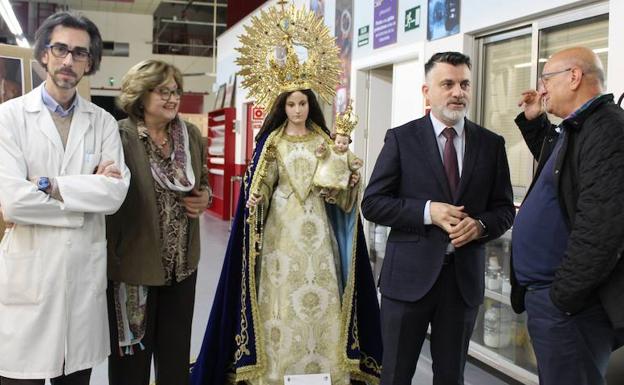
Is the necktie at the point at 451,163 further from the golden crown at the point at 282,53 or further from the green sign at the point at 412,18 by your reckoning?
the green sign at the point at 412,18

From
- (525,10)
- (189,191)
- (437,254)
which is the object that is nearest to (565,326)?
(437,254)

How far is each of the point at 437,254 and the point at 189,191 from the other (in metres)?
1.07

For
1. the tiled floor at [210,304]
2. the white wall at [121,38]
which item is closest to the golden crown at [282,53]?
the tiled floor at [210,304]

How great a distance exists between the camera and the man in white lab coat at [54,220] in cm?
205

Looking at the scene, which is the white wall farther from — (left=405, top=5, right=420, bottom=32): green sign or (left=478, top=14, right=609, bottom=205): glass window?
(left=478, top=14, right=609, bottom=205): glass window

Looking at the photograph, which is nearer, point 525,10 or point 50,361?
point 50,361

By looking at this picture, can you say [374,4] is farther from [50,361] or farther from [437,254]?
[50,361]

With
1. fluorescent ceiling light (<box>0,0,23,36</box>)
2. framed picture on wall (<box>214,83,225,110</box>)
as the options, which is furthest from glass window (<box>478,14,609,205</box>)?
framed picture on wall (<box>214,83,225,110</box>)

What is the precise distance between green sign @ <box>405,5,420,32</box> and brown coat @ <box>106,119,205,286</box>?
2.91 metres

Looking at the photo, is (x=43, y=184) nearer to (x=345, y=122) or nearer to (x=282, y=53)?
(x=345, y=122)

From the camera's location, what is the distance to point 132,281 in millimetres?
2459

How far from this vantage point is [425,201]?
7.65 ft

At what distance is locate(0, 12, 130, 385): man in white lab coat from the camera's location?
2.05 metres

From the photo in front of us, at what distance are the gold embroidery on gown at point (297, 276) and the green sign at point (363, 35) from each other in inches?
113
